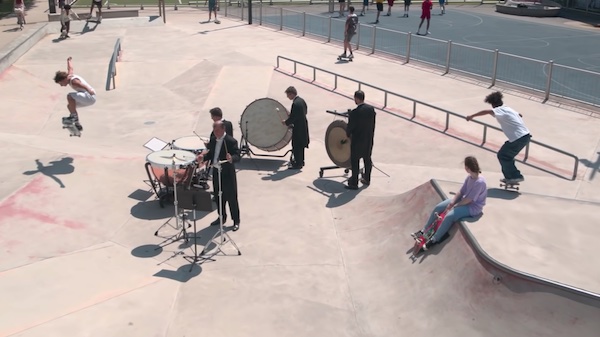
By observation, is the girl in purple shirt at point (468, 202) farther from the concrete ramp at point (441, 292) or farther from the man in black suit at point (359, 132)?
the man in black suit at point (359, 132)

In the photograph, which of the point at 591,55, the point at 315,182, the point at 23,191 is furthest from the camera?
the point at 591,55

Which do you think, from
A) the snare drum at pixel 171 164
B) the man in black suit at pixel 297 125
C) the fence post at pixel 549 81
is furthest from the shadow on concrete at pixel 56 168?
the fence post at pixel 549 81

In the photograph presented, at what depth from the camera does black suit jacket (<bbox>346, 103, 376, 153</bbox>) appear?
12.2 m

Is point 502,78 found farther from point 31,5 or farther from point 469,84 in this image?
point 31,5

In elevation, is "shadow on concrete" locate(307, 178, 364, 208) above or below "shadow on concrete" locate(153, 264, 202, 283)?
above

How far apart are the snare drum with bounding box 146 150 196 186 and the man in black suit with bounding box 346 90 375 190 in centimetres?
305

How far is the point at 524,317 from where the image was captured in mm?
7418

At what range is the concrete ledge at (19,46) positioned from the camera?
21.8 meters

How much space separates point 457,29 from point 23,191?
2813 cm

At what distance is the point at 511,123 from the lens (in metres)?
11.7

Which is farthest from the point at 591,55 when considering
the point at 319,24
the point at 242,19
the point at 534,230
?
the point at 534,230

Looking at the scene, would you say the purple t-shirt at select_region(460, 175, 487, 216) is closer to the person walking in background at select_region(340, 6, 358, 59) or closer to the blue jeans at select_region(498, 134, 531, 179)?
the blue jeans at select_region(498, 134, 531, 179)

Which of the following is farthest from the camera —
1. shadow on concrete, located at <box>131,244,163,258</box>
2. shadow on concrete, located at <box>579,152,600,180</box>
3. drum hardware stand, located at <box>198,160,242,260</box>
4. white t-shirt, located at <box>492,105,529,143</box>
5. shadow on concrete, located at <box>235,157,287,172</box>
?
shadow on concrete, located at <box>235,157,287,172</box>

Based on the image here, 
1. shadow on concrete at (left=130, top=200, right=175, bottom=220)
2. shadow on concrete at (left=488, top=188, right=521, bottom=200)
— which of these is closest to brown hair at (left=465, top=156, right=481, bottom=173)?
shadow on concrete at (left=488, top=188, right=521, bottom=200)
